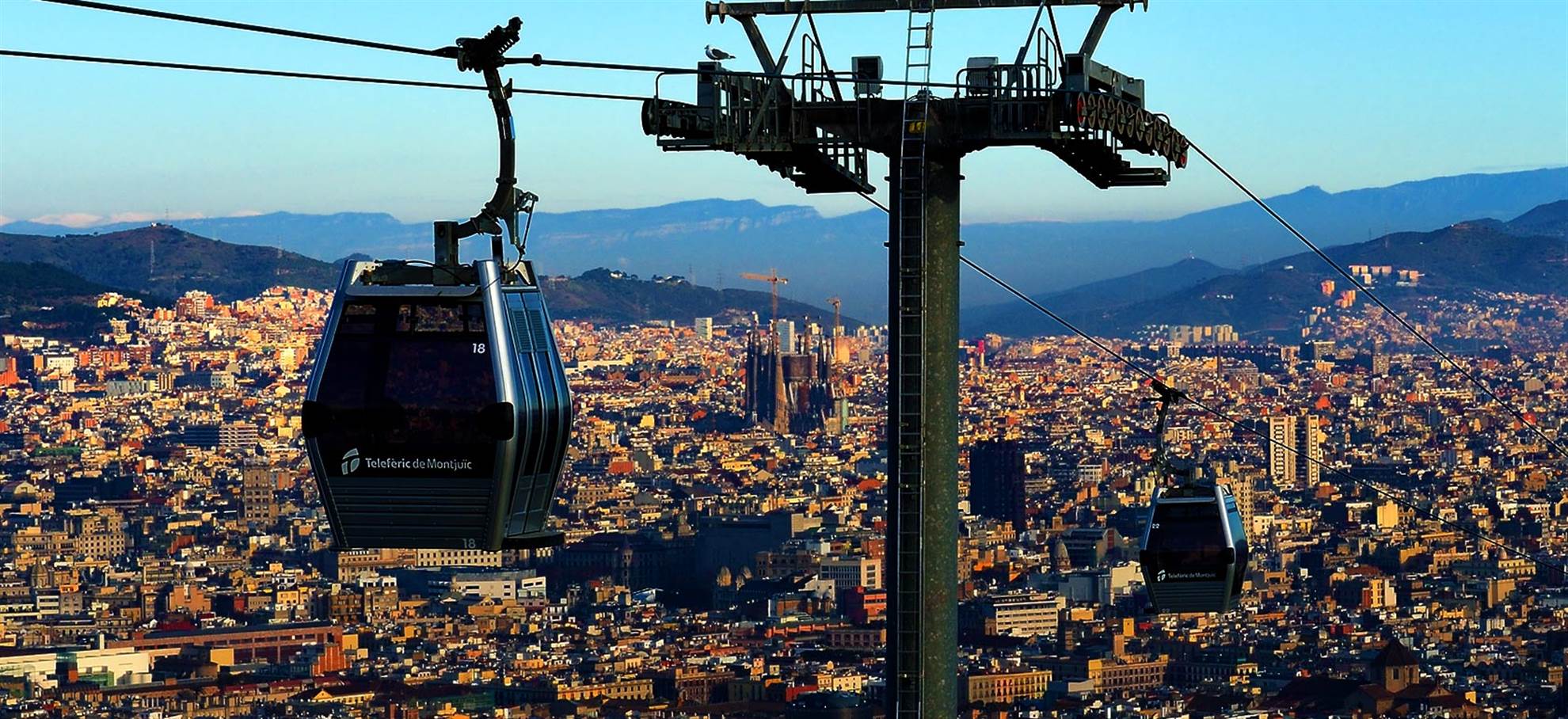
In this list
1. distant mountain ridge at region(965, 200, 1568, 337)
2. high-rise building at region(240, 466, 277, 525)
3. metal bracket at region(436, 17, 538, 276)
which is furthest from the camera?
distant mountain ridge at region(965, 200, 1568, 337)

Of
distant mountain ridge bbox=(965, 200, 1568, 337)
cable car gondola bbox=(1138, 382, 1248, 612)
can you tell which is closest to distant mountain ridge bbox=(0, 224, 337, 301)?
distant mountain ridge bbox=(965, 200, 1568, 337)

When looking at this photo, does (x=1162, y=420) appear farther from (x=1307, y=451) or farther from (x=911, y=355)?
(x=1307, y=451)

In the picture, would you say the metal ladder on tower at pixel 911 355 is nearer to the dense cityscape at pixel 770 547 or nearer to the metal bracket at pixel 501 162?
the metal bracket at pixel 501 162

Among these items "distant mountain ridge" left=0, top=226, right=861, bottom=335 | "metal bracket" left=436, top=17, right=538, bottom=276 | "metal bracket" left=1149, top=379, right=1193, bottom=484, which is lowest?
"metal bracket" left=1149, top=379, right=1193, bottom=484

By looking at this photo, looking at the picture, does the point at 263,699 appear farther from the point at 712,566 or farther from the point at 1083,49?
the point at 1083,49

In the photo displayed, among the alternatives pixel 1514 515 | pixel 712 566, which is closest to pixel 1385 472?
pixel 1514 515

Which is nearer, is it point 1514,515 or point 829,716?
point 829,716

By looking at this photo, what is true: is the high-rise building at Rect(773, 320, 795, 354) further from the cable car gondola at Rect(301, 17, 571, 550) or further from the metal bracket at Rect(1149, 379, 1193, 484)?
the cable car gondola at Rect(301, 17, 571, 550)

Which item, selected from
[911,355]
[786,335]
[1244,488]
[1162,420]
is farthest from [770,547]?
[911,355]
